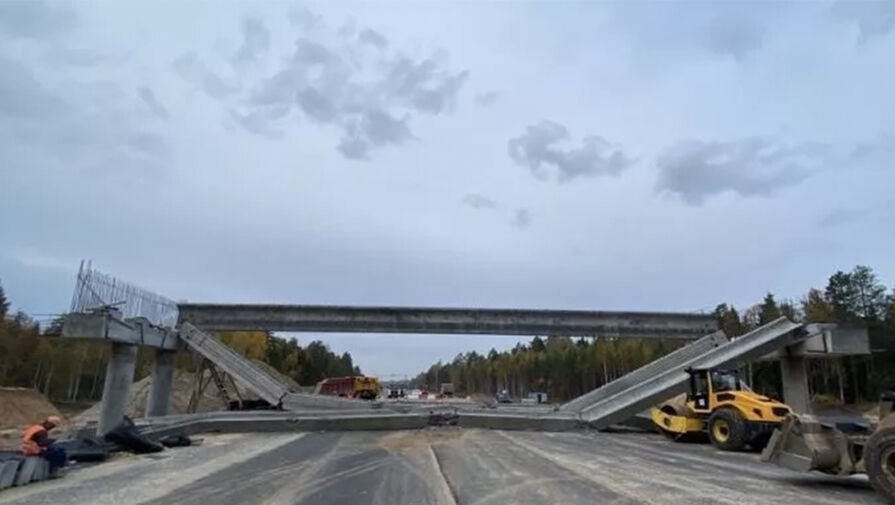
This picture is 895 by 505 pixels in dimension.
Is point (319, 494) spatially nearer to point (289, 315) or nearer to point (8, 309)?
point (289, 315)

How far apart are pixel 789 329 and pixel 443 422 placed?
15.8 metres

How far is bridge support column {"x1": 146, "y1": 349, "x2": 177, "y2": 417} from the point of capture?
32781 mm

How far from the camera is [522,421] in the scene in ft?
90.4

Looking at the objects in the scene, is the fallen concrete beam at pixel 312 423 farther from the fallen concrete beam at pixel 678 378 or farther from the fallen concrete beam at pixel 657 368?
the fallen concrete beam at pixel 657 368

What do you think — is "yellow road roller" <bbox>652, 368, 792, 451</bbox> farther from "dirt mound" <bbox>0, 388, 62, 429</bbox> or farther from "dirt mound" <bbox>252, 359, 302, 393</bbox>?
"dirt mound" <bbox>0, 388, 62, 429</bbox>

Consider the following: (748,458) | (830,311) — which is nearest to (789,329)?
(748,458)

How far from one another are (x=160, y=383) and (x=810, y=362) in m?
73.2

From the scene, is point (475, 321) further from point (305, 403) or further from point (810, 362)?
point (810, 362)

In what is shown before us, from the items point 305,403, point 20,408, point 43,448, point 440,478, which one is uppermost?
point 305,403

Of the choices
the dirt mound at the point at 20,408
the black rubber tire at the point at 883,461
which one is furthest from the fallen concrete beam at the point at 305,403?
the black rubber tire at the point at 883,461

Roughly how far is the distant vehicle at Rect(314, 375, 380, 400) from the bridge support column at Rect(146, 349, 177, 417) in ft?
84.1

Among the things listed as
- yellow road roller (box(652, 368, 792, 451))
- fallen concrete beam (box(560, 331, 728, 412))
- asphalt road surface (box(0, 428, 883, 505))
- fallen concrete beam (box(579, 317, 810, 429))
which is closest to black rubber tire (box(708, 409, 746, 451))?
yellow road roller (box(652, 368, 792, 451))

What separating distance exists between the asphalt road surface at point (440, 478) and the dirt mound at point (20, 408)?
3845 centimetres

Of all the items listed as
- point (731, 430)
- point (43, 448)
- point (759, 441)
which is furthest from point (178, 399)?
point (759, 441)
